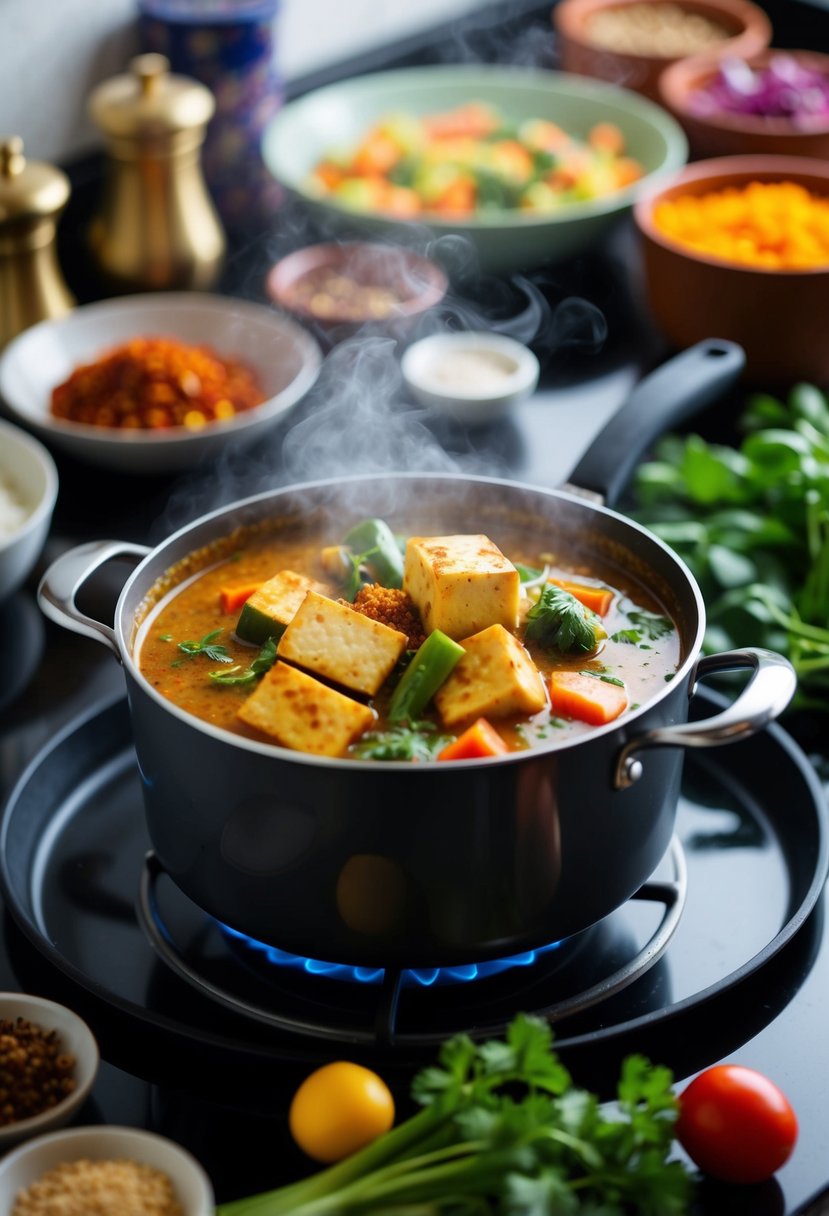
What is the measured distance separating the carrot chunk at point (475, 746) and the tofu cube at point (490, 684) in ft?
0.12

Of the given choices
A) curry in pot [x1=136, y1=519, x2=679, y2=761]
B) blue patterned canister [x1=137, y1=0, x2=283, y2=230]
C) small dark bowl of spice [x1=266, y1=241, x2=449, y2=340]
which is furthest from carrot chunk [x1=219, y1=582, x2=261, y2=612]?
blue patterned canister [x1=137, y1=0, x2=283, y2=230]

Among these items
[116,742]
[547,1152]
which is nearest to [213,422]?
[116,742]

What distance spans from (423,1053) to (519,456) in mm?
1459

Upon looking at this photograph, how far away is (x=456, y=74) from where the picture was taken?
3.59 m

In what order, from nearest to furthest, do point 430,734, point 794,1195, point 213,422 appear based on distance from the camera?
1. point 794,1195
2. point 430,734
3. point 213,422

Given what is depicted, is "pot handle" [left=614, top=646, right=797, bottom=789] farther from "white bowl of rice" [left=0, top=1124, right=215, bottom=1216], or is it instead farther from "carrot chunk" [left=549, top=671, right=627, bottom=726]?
"white bowl of rice" [left=0, top=1124, right=215, bottom=1216]

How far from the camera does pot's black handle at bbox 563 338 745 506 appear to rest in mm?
1919

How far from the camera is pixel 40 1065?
130cm

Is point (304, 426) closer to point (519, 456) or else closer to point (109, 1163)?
point (519, 456)

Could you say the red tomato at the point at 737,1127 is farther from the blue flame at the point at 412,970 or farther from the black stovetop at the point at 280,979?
the blue flame at the point at 412,970

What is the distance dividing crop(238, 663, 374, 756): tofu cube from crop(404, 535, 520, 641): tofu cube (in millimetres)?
156

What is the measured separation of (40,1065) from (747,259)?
214 cm

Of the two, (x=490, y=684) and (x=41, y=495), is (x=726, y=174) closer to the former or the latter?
(x=41, y=495)

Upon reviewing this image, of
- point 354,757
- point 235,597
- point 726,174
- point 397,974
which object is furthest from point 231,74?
point 397,974
